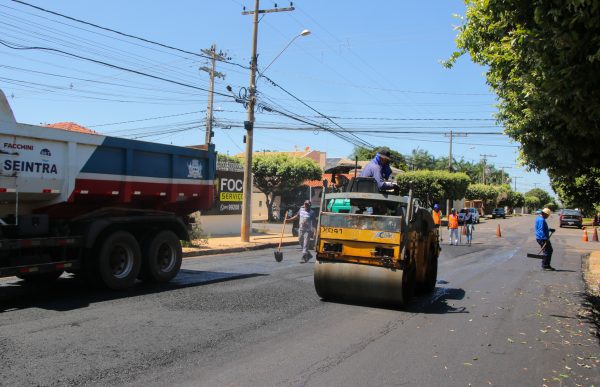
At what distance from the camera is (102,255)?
8.55 meters

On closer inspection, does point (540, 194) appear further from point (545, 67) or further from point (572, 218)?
point (545, 67)

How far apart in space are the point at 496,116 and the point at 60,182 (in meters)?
7.02

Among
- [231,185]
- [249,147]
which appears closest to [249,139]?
[249,147]

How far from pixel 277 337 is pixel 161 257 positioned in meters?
4.40

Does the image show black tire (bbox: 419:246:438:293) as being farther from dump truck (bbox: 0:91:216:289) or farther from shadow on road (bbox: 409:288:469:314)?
dump truck (bbox: 0:91:216:289)

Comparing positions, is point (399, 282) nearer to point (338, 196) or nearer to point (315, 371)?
point (338, 196)

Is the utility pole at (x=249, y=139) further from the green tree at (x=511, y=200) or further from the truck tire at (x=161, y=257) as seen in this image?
the green tree at (x=511, y=200)

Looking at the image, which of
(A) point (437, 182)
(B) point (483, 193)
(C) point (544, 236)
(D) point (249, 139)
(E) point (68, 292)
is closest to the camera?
(E) point (68, 292)

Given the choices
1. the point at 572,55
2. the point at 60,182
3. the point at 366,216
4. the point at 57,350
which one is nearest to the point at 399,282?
the point at 366,216

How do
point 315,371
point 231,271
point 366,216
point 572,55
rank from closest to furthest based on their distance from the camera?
point 572,55 < point 315,371 < point 366,216 < point 231,271

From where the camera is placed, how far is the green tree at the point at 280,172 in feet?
138

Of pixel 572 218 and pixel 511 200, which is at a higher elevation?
pixel 511 200

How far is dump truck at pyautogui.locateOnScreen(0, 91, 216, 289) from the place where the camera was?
756 cm

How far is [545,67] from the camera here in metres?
5.12
